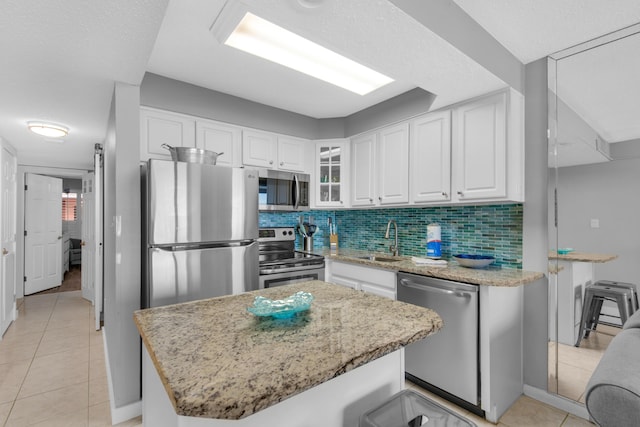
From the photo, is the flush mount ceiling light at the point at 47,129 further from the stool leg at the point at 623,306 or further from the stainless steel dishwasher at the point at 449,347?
the stool leg at the point at 623,306

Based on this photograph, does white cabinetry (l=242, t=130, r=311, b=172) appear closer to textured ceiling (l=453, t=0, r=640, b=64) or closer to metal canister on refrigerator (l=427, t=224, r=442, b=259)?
metal canister on refrigerator (l=427, t=224, r=442, b=259)

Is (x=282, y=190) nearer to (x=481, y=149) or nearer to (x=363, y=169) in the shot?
(x=363, y=169)

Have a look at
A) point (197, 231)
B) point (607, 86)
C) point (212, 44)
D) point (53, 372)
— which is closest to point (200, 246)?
point (197, 231)

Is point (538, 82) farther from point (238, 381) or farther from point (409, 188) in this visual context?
point (238, 381)

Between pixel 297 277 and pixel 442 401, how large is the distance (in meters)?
1.52

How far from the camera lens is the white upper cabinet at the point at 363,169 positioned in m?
A: 3.24

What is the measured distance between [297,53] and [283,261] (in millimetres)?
1766

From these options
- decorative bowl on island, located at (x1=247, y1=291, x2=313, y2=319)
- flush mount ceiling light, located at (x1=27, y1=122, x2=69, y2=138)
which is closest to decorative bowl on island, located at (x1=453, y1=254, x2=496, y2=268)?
decorative bowl on island, located at (x1=247, y1=291, x2=313, y2=319)

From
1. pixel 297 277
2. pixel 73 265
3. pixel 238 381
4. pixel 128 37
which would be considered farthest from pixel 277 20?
pixel 73 265

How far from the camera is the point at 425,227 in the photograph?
3072mm

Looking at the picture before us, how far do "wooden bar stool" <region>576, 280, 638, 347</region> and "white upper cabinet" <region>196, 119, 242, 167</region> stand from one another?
2943 millimetres

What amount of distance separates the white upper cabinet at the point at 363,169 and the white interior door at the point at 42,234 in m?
5.33

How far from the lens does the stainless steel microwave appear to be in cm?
308

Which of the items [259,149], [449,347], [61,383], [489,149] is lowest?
[61,383]
